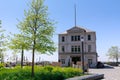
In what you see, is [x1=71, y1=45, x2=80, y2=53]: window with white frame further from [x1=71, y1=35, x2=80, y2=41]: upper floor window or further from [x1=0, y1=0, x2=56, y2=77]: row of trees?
[x1=0, y1=0, x2=56, y2=77]: row of trees

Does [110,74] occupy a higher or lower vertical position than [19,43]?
lower

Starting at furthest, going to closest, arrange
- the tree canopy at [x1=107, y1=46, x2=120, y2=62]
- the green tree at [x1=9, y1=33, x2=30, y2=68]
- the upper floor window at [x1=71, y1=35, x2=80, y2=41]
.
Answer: the tree canopy at [x1=107, y1=46, x2=120, y2=62], the upper floor window at [x1=71, y1=35, x2=80, y2=41], the green tree at [x1=9, y1=33, x2=30, y2=68]

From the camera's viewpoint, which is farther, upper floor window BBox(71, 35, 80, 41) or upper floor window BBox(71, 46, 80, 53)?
upper floor window BBox(71, 46, 80, 53)

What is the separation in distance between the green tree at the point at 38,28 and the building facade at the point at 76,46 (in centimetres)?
3915

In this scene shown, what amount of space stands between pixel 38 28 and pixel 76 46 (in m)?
41.1

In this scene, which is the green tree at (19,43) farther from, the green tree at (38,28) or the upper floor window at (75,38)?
the upper floor window at (75,38)

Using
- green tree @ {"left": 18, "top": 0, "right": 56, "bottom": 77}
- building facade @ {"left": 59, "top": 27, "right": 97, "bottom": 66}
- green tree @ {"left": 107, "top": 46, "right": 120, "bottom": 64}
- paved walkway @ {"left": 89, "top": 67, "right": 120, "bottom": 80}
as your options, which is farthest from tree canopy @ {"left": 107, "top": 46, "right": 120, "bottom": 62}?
green tree @ {"left": 18, "top": 0, "right": 56, "bottom": 77}

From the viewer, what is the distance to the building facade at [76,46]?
58.4 m

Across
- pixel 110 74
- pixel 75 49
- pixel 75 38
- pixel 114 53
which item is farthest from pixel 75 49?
pixel 114 53

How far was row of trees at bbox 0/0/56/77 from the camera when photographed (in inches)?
721

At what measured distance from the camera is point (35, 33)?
18.5 meters

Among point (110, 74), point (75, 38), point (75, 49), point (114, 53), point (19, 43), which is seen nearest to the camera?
point (19, 43)

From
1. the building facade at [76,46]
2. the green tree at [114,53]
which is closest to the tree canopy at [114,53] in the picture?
the green tree at [114,53]

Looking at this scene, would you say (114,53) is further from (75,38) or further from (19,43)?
(19,43)
